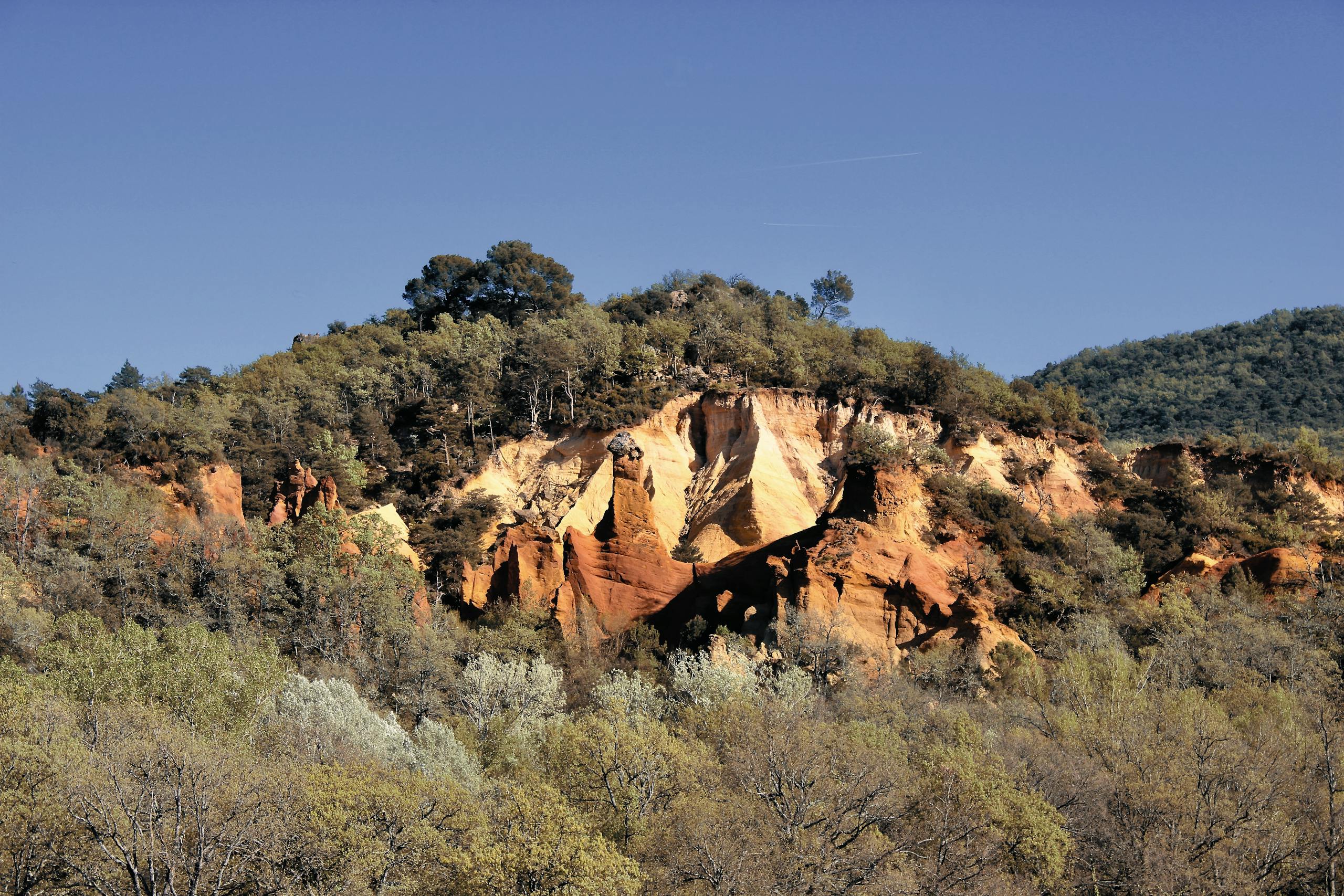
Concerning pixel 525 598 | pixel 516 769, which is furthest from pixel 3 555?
pixel 516 769

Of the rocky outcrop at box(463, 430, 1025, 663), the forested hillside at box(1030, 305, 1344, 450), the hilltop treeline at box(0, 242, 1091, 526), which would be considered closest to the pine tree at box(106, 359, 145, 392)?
the hilltop treeline at box(0, 242, 1091, 526)

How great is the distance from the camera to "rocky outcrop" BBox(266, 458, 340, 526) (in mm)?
49781

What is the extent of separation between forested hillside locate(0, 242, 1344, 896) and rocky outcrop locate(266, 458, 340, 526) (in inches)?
7.7

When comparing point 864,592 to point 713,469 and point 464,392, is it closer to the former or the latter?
point 713,469

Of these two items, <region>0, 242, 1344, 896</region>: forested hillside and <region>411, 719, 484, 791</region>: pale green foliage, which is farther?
<region>411, 719, 484, 791</region>: pale green foliage

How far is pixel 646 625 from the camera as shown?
47062mm

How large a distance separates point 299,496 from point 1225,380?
226ft

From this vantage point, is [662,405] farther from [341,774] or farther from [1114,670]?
[341,774]

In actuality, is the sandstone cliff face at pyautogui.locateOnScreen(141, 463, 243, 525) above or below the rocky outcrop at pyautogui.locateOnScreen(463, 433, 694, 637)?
above

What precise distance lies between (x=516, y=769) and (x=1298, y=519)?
3940 centimetres

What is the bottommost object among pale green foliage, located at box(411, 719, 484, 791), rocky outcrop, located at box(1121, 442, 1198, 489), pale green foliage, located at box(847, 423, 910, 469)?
pale green foliage, located at box(411, 719, 484, 791)

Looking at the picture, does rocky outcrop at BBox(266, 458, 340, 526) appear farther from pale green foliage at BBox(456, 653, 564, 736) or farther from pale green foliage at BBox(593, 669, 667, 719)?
pale green foliage at BBox(593, 669, 667, 719)

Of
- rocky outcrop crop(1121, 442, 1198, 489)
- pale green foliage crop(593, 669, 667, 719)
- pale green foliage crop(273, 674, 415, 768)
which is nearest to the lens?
pale green foliage crop(273, 674, 415, 768)

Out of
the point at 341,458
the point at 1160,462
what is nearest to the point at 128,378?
the point at 341,458
